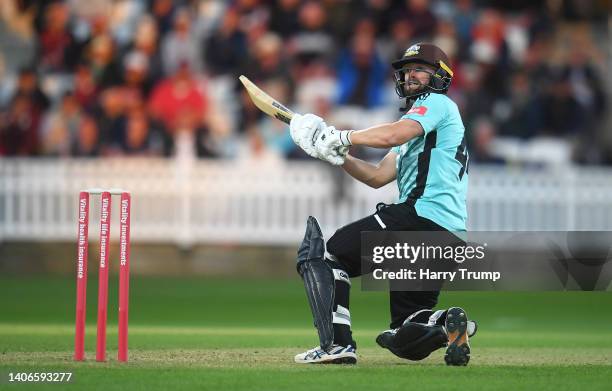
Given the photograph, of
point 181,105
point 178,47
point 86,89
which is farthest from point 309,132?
point 178,47

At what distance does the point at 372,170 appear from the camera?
30.2 ft

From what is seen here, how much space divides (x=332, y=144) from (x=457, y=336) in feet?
4.56

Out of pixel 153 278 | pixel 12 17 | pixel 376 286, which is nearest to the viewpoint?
pixel 376 286

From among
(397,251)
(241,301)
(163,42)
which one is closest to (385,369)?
(397,251)

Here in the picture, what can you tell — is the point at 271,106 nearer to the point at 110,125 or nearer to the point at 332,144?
the point at 332,144

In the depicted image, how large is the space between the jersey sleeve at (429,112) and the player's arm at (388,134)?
0.06 meters

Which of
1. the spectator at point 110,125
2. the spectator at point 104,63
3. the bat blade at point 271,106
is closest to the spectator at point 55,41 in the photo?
the spectator at point 104,63

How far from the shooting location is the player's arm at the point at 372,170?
911 centimetres

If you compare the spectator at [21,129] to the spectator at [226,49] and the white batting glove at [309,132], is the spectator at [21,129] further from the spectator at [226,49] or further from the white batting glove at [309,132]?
the white batting glove at [309,132]

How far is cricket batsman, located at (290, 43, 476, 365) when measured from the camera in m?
8.48

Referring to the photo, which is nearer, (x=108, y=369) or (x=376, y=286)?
(x=108, y=369)

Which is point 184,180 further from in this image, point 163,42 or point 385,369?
point 385,369

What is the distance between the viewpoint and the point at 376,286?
9367mm

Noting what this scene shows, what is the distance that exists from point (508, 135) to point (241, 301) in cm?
502
